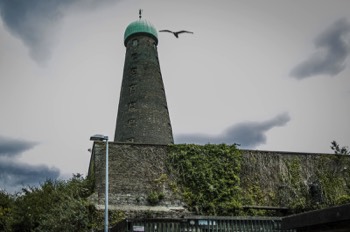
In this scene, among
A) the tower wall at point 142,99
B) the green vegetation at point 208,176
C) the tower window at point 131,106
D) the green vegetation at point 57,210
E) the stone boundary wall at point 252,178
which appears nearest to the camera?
the green vegetation at point 57,210

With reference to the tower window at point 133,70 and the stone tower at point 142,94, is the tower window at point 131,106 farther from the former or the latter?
the tower window at point 133,70

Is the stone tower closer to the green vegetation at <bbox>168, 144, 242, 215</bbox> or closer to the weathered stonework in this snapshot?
the weathered stonework

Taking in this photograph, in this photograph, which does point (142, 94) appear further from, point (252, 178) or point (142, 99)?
point (252, 178)

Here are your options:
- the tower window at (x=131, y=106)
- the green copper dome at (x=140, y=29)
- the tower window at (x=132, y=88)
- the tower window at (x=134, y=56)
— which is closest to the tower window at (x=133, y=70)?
the tower window at (x=134, y=56)

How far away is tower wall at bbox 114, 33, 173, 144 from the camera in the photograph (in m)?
32.9

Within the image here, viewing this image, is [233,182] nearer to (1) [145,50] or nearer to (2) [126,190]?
(2) [126,190]

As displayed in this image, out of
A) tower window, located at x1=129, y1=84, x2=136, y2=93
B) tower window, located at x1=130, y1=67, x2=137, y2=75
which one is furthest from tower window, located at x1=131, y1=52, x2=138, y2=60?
tower window, located at x1=129, y1=84, x2=136, y2=93

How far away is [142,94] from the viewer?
34531 millimetres

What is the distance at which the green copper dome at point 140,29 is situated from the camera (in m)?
37.5

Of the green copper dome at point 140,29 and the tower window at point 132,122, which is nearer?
the tower window at point 132,122

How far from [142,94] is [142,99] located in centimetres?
50

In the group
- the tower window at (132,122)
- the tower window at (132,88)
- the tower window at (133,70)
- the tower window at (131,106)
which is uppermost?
the tower window at (133,70)

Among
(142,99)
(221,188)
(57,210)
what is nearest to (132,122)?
(142,99)

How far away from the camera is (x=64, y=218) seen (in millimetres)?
20500
